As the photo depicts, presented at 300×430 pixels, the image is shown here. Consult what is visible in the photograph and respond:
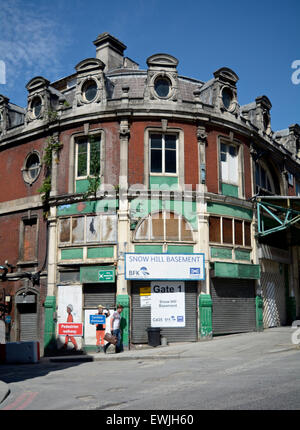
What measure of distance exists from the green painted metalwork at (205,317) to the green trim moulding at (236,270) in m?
1.32

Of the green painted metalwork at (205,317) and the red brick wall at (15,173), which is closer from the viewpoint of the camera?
the green painted metalwork at (205,317)

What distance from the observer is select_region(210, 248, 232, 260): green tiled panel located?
67.5 feet

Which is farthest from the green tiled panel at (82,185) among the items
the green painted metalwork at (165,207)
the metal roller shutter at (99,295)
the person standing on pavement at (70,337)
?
the person standing on pavement at (70,337)

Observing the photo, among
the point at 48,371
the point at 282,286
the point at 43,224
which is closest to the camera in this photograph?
the point at 48,371

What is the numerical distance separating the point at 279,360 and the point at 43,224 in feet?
43.2

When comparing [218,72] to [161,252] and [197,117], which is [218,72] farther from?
[161,252]

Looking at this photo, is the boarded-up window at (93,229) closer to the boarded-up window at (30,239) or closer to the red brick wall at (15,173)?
the boarded-up window at (30,239)

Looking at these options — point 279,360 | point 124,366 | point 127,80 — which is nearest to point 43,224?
point 127,80

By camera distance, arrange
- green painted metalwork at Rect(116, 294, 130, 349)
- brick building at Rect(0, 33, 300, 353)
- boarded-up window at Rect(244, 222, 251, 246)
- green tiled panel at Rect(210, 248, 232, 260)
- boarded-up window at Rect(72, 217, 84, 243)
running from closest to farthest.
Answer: green painted metalwork at Rect(116, 294, 130, 349) < brick building at Rect(0, 33, 300, 353) < green tiled panel at Rect(210, 248, 232, 260) < boarded-up window at Rect(72, 217, 84, 243) < boarded-up window at Rect(244, 222, 251, 246)

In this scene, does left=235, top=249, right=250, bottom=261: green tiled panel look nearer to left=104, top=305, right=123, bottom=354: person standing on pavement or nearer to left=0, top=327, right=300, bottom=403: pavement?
left=0, top=327, right=300, bottom=403: pavement

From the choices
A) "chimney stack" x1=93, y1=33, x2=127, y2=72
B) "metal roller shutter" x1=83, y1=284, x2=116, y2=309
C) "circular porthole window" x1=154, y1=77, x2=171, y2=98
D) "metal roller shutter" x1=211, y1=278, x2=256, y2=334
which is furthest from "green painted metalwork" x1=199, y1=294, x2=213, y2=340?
"chimney stack" x1=93, y1=33, x2=127, y2=72

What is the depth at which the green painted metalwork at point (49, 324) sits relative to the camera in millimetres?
19969

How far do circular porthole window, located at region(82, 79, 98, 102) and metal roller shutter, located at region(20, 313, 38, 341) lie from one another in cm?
1083

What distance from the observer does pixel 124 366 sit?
14555 mm
